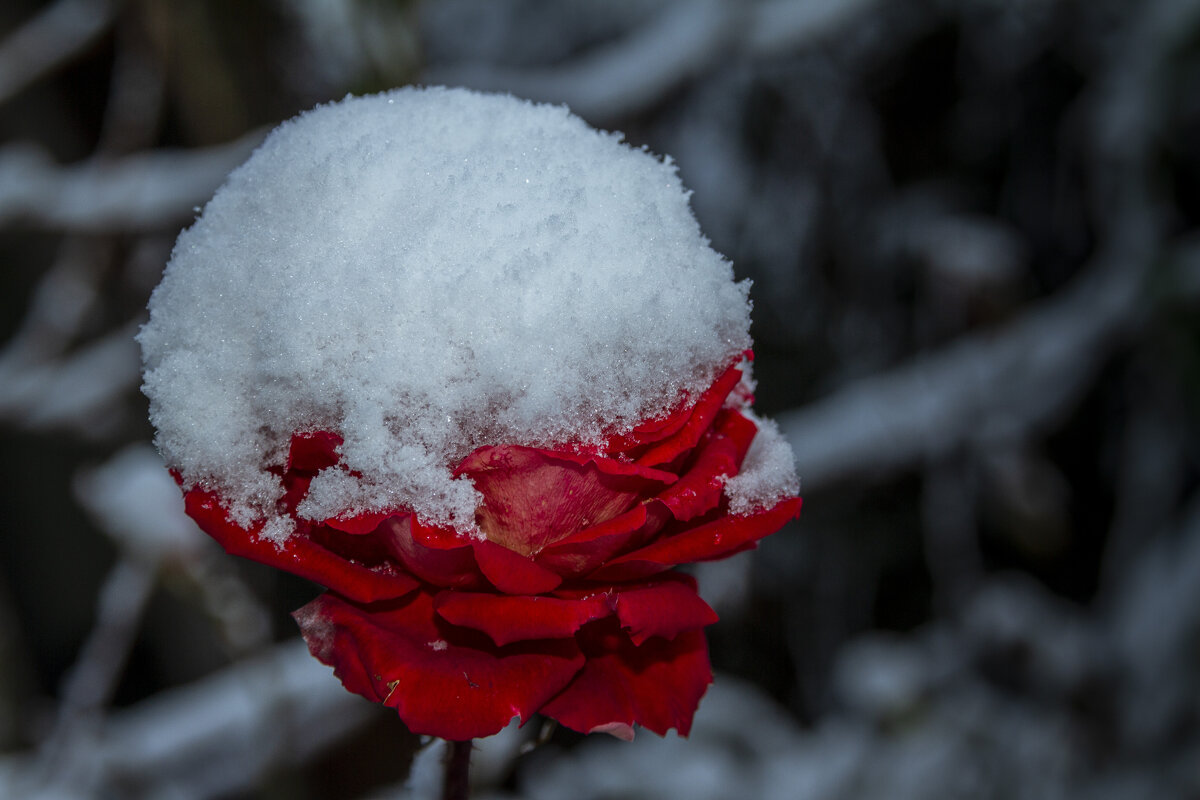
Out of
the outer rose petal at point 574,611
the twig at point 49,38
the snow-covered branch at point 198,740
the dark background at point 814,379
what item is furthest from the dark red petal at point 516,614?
the twig at point 49,38

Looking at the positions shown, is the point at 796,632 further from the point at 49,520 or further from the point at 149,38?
the point at 149,38

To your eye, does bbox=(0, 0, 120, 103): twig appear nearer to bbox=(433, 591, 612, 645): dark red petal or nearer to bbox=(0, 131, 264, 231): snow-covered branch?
bbox=(0, 131, 264, 231): snow-covered branch

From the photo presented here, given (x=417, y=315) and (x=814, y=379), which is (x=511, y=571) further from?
(x=814, y=379)

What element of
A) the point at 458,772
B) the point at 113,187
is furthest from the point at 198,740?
the point at 458,772

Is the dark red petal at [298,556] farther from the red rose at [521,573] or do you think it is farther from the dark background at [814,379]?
the dark background at [814,379]

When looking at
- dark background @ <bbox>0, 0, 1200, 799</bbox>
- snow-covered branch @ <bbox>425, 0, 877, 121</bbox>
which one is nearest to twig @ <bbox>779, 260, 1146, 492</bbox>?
dark background @ <bbox>0, 0, 1200, 799</bbox>

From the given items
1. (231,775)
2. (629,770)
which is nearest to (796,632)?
(629,770)
